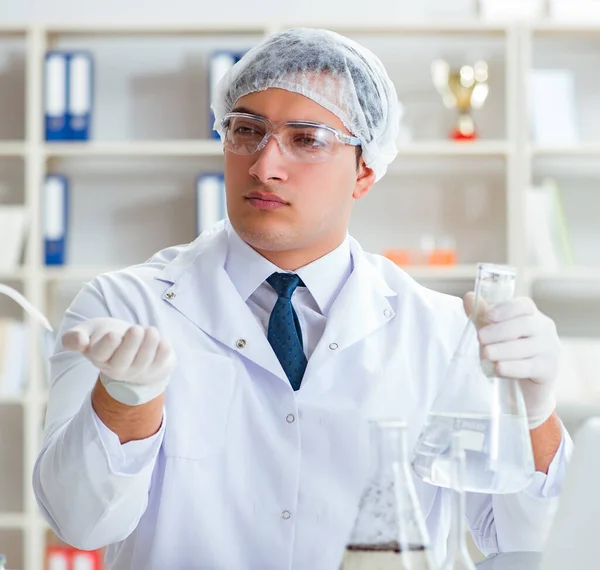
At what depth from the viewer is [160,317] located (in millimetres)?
1483

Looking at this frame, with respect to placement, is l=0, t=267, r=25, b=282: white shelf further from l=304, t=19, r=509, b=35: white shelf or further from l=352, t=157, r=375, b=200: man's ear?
l=352, t=157, r=375, b=200: man's ear

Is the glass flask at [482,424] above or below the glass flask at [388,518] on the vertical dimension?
above

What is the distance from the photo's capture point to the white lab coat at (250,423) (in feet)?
4.54

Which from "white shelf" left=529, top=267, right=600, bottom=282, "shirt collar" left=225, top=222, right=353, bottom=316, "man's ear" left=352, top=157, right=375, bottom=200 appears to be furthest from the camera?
"white shelf" left=529, top=267, right=600, bottom=282

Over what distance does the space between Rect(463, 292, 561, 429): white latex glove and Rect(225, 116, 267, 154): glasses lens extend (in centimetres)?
56

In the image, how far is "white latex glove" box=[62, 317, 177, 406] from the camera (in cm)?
92

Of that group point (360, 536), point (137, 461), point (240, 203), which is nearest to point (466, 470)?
point (360, 536)

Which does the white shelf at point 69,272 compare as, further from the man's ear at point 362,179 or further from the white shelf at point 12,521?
the man's ear at point 362,179

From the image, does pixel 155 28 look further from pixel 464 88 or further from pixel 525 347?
pixel 525 347

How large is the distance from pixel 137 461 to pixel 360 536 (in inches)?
18.2

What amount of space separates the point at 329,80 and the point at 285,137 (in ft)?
0.53

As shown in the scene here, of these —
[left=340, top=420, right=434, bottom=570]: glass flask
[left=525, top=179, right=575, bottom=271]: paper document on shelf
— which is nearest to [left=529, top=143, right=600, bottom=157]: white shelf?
[left=525, top=179, right=575, bottom=271]: paper document on shelf

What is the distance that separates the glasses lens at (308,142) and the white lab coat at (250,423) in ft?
0.69

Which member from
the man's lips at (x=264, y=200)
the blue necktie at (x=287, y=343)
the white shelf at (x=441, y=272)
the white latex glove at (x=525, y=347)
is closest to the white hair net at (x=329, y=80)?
the man's lips at (x=264, y=200)
